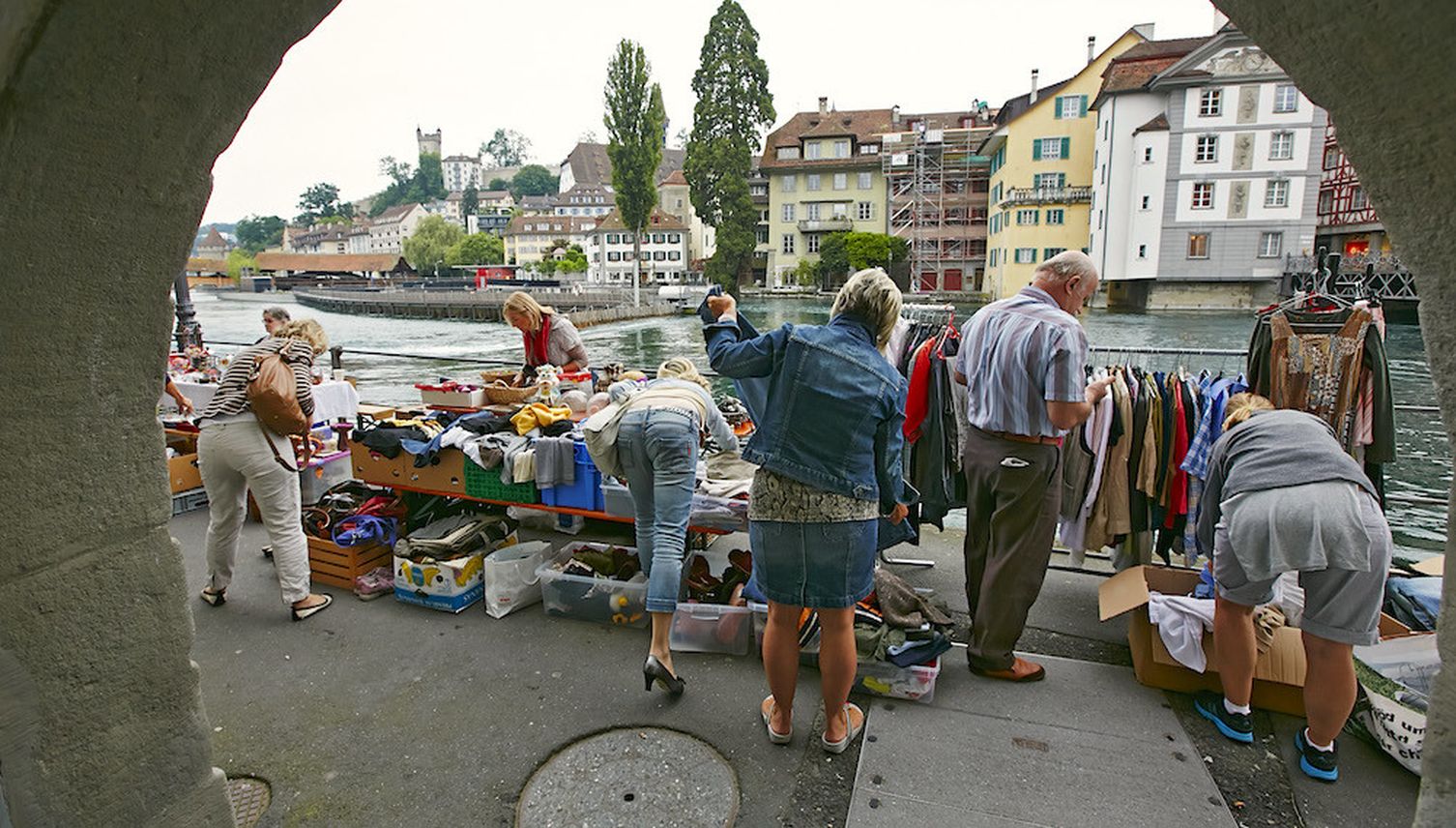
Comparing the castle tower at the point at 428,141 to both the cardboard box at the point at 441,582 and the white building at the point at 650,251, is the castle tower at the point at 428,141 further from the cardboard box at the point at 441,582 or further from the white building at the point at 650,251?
the cardboard box at the point at 441,582

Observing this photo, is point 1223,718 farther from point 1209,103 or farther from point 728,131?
point 728,131

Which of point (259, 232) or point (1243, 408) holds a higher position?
point (259, 232)

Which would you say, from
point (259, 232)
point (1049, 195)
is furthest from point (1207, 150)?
point (259, 232)

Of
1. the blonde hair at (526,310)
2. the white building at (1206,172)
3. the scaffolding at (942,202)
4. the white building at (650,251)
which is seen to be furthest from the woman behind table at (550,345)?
the white building at (650,251)

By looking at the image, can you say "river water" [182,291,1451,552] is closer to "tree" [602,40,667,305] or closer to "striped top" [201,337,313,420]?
"striped top" [201,337,313,420]

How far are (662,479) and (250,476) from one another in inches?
89.4

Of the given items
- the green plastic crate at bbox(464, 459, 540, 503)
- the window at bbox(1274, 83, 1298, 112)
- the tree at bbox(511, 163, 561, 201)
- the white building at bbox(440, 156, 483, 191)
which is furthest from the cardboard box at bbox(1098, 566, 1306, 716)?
the white building at bbox(440, 156, 483, 191)

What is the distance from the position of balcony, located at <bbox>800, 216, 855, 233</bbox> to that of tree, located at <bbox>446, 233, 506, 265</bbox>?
55877 millimetres

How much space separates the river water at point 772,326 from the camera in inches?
401

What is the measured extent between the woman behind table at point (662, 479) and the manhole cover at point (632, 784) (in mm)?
365

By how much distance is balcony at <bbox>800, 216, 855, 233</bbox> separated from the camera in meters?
57.8

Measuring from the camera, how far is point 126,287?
64.7 inches

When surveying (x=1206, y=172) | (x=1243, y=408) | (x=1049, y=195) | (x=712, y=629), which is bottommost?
(x=712, y=629)

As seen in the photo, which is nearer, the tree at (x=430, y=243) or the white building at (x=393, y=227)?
the tree at (x=430, y=243)
